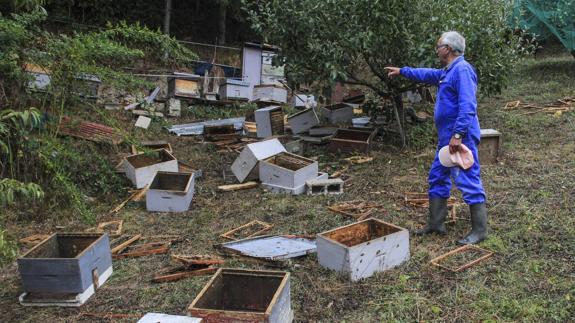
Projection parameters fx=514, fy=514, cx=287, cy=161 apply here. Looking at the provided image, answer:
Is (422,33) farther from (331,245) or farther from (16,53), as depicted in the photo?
(16,53)

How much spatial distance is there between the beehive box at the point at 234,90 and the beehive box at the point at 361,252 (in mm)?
8381

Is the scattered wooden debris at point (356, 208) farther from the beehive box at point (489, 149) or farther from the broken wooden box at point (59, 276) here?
the broken wooden box at point (59, 276)

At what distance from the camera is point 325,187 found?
20.1 ft

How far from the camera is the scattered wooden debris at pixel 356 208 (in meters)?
5.21

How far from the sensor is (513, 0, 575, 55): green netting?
1268 cm

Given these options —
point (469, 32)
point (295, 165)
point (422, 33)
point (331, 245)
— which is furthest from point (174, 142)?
point (331, 245)

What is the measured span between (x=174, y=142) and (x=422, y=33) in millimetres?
4619

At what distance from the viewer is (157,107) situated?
11.3m

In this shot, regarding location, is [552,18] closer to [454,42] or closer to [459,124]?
[454,42]

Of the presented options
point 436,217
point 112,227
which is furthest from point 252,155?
point 436,217

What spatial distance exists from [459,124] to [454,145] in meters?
0.17

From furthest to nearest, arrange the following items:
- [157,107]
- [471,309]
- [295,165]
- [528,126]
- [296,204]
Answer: [157,107] → [528,126] → [295,165] → [296,204] → [471,309]

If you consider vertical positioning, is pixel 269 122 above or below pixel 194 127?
above

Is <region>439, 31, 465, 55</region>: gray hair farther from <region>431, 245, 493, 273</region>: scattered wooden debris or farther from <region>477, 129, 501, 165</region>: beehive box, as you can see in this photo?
<region>477, 129, 501, 165</region>: beehive box
